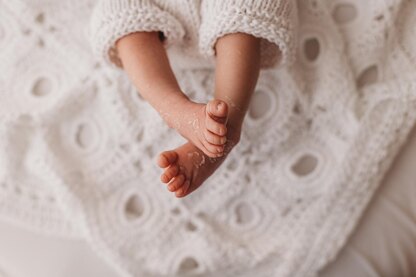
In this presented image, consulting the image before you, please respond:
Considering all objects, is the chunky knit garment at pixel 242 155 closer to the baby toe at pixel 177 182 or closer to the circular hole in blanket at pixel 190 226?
the circular hole in blanket at pixel 190 226

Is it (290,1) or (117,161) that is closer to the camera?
(290,1)

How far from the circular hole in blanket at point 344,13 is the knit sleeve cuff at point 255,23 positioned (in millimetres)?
152

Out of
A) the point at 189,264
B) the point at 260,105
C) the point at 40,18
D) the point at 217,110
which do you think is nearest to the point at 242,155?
the point at 260,105

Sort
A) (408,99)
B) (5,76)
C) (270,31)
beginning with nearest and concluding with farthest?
(270,31) < (408,99) < (5,76)

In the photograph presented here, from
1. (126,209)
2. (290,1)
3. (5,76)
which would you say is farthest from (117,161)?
(290,1)

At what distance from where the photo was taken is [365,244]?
0.87m

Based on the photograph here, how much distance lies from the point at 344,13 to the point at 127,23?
36cm

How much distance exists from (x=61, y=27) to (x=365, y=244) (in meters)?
0.59

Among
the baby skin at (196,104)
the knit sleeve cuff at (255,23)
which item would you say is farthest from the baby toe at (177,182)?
the knit sleeve cuff at (255,23)

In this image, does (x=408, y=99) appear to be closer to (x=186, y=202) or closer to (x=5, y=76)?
(x=186, y=202)

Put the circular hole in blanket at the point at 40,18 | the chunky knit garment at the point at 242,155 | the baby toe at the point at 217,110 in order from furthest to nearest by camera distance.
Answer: the circular hole in blanket at the point at 40,18 < the chunky knit garment at the point at 242,155 < the baby toe at the point at 217,110

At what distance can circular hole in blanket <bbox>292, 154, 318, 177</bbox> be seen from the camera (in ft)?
2.93

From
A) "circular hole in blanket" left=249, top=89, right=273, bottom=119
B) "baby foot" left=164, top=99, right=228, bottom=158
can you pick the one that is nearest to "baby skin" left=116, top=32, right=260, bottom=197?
"baby foot" left=164, top=99, right=228, bottom=158

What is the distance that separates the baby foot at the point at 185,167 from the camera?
0.65 meters
